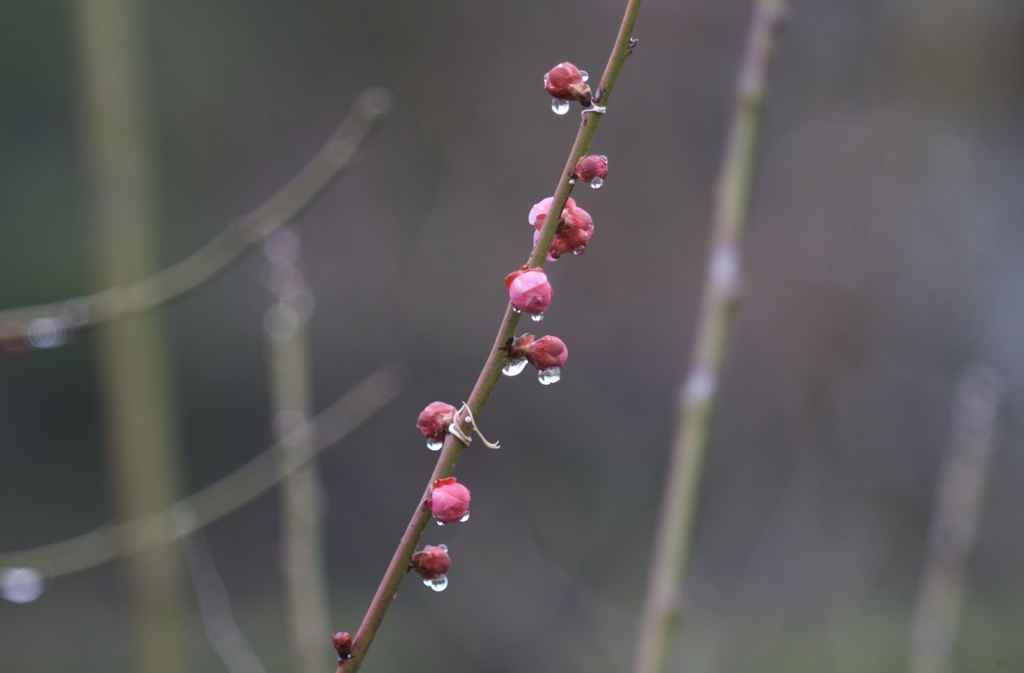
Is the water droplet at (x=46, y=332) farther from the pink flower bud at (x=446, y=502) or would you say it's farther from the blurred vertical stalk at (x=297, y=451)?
the pink flower bud at (x=446, y=502)

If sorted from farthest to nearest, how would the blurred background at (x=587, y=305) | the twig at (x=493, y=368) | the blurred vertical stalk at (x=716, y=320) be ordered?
1. the blurred background at (x=587, y=305)
2. the blurred vertical stalk at (x=716, y=320)
3. the twig at (x=493, y=368)

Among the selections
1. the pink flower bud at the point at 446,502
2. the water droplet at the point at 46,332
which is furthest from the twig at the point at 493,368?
the water droplet at the point at 46,332

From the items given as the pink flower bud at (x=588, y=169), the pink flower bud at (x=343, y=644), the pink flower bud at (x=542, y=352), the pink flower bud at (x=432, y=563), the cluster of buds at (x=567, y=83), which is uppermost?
the cluster of buds at (x=567, y=83)

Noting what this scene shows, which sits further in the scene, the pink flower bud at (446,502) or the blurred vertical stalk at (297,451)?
the blurred vertical stalk at (297,451)

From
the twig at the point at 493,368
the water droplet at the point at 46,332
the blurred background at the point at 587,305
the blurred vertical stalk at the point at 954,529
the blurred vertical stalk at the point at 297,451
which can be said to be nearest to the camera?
the twig at the point at 493,368

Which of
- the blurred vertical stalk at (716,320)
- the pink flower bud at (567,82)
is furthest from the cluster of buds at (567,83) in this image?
the blurred vertical stalk at (716,320)

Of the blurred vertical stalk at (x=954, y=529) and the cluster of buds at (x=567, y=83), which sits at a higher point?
the cluster of buds at (x=567, y=83)

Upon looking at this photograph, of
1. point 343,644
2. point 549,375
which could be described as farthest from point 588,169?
point 343,644

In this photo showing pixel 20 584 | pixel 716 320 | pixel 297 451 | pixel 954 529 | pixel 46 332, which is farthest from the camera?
pixel 954 529

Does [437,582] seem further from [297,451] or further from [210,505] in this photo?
[210,505]
